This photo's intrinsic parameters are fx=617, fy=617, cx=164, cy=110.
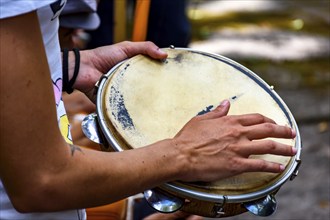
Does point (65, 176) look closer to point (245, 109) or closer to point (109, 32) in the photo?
point (245, 109)

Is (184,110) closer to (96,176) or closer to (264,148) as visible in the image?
A: (264,148)

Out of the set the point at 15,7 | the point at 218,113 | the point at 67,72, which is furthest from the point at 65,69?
the point at 15,7

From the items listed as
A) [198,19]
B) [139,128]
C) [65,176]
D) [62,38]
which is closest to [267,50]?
[198,19]

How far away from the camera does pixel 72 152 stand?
947 millimetres

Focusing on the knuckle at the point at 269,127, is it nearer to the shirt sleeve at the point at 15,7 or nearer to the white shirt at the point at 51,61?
the white shirt at the point at 51,61

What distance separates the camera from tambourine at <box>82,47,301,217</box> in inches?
Result: 44.4

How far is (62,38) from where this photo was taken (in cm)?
214

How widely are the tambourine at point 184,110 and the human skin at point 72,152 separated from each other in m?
0.05

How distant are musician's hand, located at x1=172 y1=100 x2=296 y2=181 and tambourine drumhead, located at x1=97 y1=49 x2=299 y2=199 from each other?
0.16ft

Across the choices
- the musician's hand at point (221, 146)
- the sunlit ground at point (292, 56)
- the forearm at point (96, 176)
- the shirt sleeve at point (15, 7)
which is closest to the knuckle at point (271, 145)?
the musician's hand at point (221, 146)

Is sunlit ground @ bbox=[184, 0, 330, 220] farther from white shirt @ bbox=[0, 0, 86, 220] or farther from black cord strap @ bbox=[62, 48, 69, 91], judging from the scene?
white shirt @ bbox=[0, 0, 86, 220]

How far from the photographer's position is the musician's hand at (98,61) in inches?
56.4

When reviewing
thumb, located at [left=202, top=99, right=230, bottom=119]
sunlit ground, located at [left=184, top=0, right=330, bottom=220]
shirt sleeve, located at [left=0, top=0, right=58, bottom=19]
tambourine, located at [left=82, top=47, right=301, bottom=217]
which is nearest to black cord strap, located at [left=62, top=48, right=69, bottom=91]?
tambourine, located at [left=82, top=47, right=301, bottom=217]

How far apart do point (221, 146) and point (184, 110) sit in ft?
0.78
